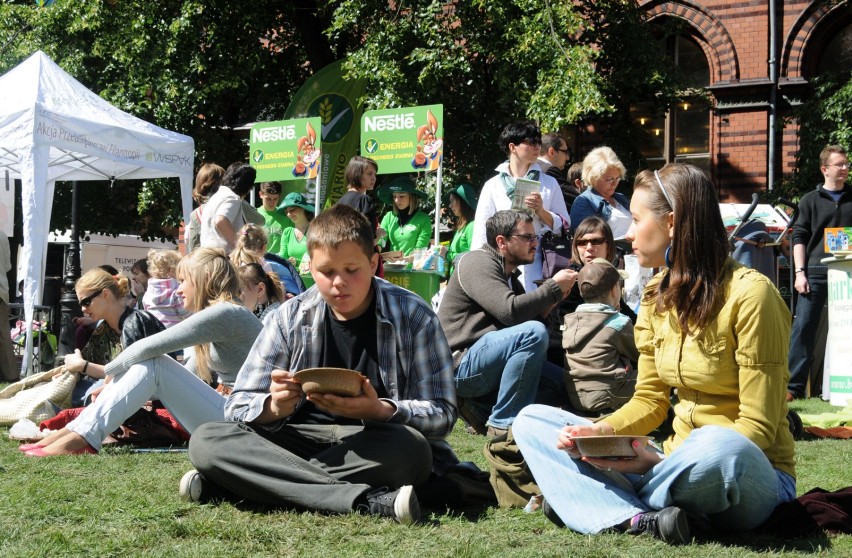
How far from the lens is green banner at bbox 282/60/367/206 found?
15570mm

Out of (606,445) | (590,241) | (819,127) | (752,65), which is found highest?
(752,65)

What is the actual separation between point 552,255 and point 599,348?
1.51m

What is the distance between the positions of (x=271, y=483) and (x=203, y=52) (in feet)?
45.2

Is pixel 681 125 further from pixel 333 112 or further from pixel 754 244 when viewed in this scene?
pixel 754 244

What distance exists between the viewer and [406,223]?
34.8 ft

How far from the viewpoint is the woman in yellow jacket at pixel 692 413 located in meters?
3.26

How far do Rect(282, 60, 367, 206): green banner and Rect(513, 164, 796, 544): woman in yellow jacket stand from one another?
12.2 m

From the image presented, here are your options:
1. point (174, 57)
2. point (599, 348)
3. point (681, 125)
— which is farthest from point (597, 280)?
point (681, 125)

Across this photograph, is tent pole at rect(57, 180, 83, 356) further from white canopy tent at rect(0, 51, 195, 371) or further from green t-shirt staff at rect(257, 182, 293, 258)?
green t-shirt staff at rect(257, 182, 293, 258)

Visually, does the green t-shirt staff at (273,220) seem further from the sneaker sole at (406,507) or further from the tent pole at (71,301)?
the sneaker sole at (406,507)

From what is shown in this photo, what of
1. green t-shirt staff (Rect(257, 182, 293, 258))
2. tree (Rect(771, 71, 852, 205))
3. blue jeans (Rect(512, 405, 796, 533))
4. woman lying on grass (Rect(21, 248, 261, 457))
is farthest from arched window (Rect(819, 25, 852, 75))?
blue jeans (Rect(512, 405, 796, 533))

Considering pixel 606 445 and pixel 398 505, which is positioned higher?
pixel 606 445

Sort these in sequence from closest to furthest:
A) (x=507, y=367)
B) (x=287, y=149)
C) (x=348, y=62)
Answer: (x=507, y=367)
(x=287, y=149)
(x=348, y=62)

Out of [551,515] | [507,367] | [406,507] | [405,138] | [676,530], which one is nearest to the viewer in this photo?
[676,530]
